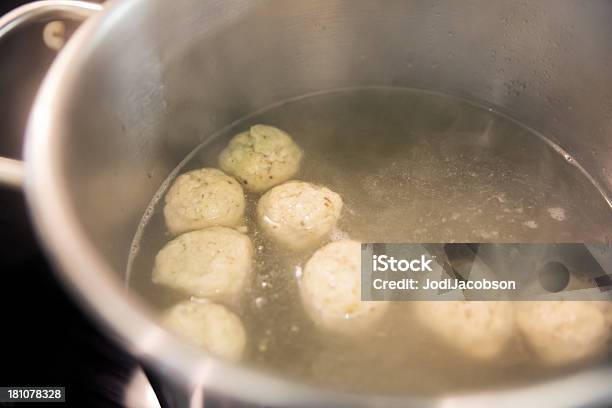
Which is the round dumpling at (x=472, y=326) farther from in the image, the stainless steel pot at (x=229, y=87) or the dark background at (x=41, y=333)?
the dark background at (x=41, y=333)

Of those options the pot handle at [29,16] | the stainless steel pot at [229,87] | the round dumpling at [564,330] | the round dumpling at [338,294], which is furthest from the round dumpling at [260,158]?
the round dumpling at [564,330]

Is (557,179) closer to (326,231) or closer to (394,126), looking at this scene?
(394,126)

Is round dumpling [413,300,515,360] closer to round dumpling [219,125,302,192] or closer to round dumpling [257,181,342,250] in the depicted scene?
round dumpling [257,181,342,250]

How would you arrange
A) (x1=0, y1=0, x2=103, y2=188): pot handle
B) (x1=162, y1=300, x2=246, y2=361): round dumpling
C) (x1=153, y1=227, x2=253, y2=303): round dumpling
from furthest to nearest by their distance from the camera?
(x1=153, y1=227, x2=253, y2=303): round dumpling < (x1=162, y1=300, x2=246, y2=361): round dumpling < (x1=0, y1=0, x2=103, y2=188): pot handle

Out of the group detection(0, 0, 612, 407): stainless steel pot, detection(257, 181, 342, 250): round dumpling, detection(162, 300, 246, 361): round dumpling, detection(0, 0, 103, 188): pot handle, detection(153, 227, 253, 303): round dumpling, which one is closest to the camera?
detection(0, 0, 612, 407): stainless steel pot

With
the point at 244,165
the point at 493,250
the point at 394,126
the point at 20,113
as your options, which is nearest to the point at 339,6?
the point at 394,126

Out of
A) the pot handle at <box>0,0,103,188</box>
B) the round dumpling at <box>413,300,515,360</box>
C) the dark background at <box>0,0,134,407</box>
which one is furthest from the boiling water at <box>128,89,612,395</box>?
the pot handle at <box>0,0,103,188</box>
